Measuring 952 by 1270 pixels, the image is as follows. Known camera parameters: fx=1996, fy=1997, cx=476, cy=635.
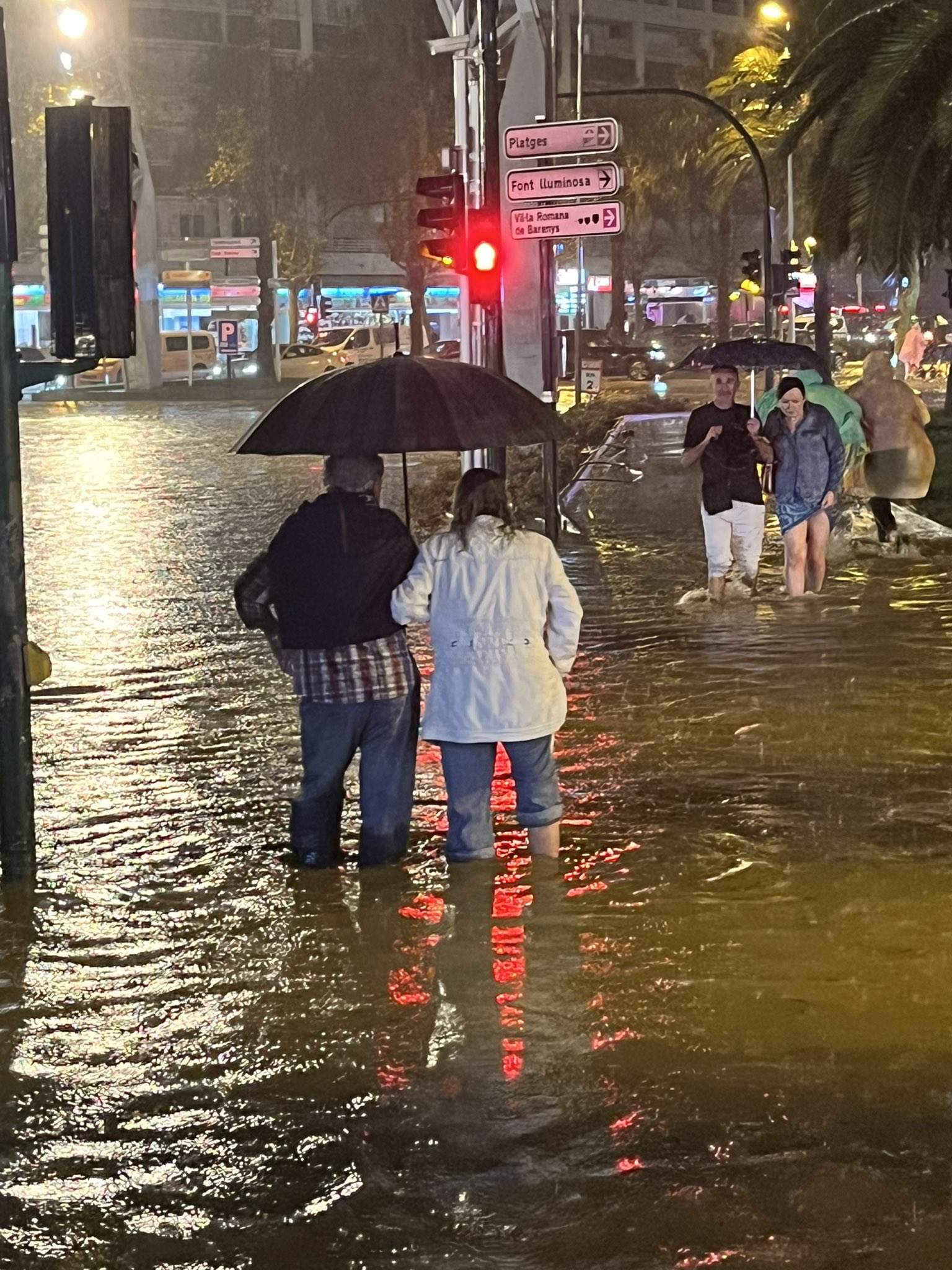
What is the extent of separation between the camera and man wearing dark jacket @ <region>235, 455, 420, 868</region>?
22.6 feet

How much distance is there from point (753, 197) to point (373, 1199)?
2797 inches

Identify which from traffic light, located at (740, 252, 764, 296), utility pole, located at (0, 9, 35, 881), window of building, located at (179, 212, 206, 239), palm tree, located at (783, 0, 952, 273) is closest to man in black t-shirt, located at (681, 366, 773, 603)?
palm tree, located at (783, 0, 952, 273)

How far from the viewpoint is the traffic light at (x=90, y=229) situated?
22.6ft

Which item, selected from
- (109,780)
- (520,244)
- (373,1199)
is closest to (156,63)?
(520,244)

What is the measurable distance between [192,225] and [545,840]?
71305 millimetres

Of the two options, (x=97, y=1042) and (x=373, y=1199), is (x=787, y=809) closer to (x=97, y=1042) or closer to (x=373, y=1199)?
(x=97, y=1042)

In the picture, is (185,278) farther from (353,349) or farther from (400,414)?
(400,414)

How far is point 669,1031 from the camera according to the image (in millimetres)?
5574

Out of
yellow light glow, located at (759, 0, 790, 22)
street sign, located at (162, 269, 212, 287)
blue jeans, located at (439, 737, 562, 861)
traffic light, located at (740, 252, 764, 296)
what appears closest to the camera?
blue jeans, located at (439, 737, 562, 861)

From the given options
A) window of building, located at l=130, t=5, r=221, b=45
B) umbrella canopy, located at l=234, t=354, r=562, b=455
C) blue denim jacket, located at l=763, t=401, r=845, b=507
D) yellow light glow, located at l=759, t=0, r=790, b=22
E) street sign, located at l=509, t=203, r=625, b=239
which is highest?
window of building, located at l=130, t=5, r=221, b=45

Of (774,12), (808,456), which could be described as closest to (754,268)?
(774,12)

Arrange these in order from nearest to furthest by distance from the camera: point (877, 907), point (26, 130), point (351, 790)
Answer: point (877, 907) → point (351, 790) → point (26, 130)

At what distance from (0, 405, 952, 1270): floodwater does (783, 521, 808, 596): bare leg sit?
2.45m

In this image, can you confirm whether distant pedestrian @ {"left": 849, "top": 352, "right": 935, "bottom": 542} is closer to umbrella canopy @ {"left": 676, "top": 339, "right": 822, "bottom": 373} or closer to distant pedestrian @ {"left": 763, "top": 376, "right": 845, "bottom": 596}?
umbrella canopy @ {"left": 676, "top": 339, "right": 822, "bottom": 373}
